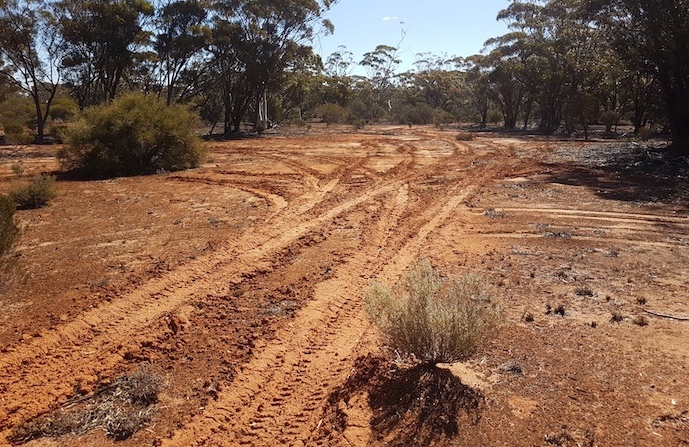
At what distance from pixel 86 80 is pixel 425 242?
33.9m

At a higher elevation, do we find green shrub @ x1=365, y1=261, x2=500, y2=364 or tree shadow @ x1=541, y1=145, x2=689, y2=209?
tree shadow @ x1=541, y1=145, x2=689, y2=209

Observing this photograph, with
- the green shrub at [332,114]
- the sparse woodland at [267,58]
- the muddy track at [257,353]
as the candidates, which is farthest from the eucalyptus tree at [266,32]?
the muddy track at [257,353]

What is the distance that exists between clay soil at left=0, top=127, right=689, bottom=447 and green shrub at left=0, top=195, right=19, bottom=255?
16.3 inches

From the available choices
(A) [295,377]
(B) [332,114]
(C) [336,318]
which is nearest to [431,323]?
(A) [295,377]

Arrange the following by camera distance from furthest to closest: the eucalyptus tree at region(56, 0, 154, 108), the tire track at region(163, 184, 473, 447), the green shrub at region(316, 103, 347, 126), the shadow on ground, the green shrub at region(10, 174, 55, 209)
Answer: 1. the green shrub at region(316, 103, 347, 126)
2. the eucalyptus tree at region(56, 0, 154, 108)
3. the green shrub at region(10, 174, 55, 209)
4. the tire track at region(163, 184, 473, 447)
5. the shadow on ground

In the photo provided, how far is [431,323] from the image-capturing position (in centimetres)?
401

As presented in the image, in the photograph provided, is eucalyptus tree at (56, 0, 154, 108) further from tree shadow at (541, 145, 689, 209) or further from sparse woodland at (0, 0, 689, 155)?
tree shadow at (541, 145, 689, 209)

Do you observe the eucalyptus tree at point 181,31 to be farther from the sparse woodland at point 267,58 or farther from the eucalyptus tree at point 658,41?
the eucalyptus tree at point 658,41

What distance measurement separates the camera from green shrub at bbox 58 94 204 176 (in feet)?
53.3

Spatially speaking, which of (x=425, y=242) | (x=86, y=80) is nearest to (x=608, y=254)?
(x=425, y=242)

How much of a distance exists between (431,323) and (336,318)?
1.77 m

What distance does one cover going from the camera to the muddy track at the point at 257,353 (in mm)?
3857

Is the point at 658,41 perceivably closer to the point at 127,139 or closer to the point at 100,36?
the point at 127,139

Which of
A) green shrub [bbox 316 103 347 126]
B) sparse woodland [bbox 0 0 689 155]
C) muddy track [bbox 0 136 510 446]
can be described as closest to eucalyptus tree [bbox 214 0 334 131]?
sparse woodland [bbox 0 0 689 155]
